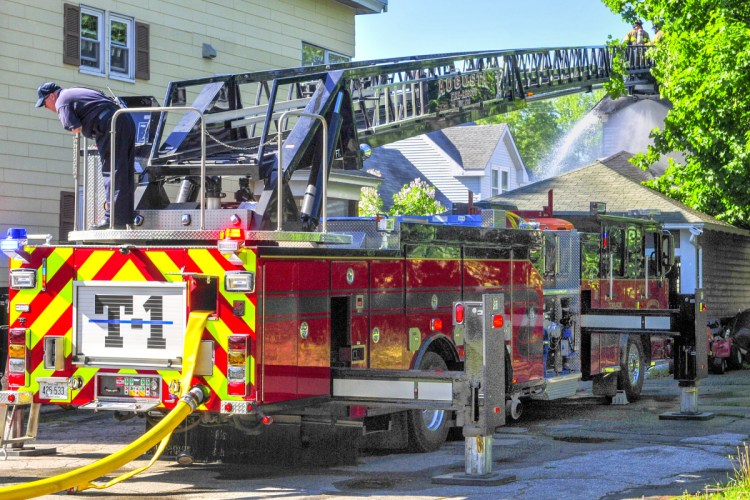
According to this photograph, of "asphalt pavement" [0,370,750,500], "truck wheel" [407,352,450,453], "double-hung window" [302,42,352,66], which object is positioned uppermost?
"double-hung window" [302,42,352,66]

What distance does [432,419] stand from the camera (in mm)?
11094

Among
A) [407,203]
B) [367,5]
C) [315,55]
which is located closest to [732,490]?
[315,55]

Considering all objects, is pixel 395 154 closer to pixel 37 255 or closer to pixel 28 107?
pixel 28 107

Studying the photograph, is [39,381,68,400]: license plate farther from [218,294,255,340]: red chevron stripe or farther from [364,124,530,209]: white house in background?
[364,124,530,209]: white house in background

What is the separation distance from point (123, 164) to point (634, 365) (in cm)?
866

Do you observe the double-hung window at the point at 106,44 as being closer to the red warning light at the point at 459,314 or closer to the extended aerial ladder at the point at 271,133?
the extended aerial ladder at the point at 271,133

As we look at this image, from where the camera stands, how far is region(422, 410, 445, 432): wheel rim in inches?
431

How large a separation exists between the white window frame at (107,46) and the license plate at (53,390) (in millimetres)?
8099

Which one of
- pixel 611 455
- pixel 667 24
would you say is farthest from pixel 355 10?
pixel 611 455

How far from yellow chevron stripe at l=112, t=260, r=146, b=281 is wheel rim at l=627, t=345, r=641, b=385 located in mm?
8528

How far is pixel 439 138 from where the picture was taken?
52.1 meters

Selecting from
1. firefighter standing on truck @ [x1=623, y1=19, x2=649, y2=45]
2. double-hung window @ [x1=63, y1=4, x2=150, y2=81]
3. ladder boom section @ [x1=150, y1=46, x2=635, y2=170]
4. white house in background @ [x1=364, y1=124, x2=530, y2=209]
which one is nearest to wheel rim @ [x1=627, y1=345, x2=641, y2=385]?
ladder boom section @ [x1=150, y1=46, x2=635, y2=170]

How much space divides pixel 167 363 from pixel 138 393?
1.04ft

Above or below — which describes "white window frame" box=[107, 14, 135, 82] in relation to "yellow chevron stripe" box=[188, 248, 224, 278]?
above
